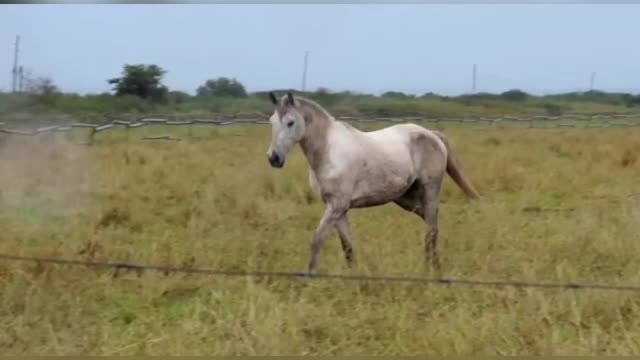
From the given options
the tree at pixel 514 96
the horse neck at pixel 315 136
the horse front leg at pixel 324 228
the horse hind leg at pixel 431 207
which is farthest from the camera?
the tree at pixel 514 96

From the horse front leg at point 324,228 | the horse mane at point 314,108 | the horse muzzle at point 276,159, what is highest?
the horse mane at point 314,108

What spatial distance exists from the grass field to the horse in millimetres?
288

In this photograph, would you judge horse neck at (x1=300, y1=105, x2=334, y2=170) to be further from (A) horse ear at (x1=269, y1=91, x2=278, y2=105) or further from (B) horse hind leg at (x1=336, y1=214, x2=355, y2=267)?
(B) horse hind leg at (x1=336, y1=214, x2=355, y2=267)

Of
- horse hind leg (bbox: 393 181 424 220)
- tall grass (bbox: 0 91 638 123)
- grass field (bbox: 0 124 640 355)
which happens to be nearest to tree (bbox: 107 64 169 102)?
tall grass (bbox: 0 91 638 123)

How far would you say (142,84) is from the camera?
25.2m

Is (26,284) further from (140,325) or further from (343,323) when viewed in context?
(343,323)

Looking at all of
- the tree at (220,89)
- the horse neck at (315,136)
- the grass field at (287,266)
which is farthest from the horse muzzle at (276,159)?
the tree at (220,89)

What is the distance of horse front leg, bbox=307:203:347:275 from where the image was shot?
5.74 m

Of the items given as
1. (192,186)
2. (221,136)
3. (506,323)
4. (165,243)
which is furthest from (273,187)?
(221,136)

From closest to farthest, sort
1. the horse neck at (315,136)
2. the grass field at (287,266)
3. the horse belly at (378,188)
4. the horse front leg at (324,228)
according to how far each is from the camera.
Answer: the grass field at (287,266) → the horse front leg at (324,228) → the horse neck at (315,136) → the horse belly at (378,188)

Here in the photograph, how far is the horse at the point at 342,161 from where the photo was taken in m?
5.89

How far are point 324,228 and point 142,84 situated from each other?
20268 millimetres

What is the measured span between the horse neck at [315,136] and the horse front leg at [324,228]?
0.34m

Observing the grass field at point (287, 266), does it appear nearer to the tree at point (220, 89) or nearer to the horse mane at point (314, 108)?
the horse mane at point (314, 108)
